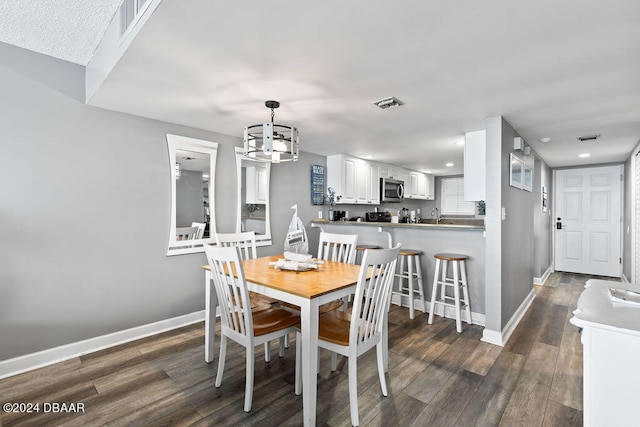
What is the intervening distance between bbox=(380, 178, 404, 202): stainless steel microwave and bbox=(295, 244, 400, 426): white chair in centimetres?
387

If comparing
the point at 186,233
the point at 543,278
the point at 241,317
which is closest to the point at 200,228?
Answer: the point at 186,233

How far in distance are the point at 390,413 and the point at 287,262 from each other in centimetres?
123

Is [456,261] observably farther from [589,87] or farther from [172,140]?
[172,140]

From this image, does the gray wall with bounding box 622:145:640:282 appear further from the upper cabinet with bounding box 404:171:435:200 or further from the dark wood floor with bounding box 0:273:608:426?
the upper cabinet with bounding box 404:171:435:200

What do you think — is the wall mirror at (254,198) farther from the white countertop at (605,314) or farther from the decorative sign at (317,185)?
the white countertop at (605,314)

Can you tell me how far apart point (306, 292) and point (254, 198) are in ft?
7.78

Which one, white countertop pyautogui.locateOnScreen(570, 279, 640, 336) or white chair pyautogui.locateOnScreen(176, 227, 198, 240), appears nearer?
white countertop pyautogui.locateOnScreen(570, 279, 640, 336)

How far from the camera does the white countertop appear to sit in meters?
1.06

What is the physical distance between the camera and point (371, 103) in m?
2.55

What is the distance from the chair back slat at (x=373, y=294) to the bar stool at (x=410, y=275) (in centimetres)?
155

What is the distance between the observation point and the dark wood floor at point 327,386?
182cm

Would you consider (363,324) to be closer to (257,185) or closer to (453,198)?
(257,185)

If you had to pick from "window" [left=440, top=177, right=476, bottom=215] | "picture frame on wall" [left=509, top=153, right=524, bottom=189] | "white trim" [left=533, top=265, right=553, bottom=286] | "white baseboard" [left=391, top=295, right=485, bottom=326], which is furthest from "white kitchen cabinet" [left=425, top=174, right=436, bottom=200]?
"white baseboard" [left=391, top=295, right=485, bottom=326]

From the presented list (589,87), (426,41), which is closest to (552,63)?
(589,87)
